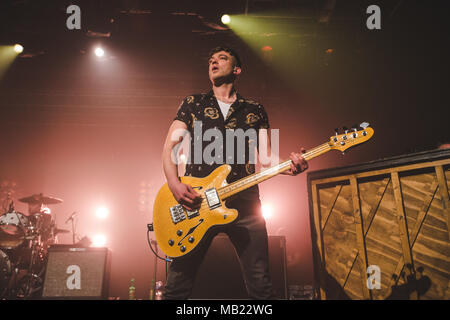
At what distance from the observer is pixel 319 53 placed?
609 centimetres

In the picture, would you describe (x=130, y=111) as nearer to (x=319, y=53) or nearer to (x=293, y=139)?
(x=293, y=139)

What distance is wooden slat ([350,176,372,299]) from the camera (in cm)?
297

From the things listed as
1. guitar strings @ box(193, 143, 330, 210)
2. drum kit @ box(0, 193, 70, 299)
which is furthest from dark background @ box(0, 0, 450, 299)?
guitar strings @ box(193, 143, 330, 210)

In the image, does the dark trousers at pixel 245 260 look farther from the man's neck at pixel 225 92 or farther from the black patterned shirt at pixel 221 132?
the man's neck at pixel 225 92

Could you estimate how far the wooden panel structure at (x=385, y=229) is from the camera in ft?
8.90

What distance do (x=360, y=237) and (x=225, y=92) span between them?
7.33 feet

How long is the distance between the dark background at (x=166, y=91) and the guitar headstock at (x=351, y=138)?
378 centimetres

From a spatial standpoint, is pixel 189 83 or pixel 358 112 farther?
pixel 189 83

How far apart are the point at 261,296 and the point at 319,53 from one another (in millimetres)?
5717

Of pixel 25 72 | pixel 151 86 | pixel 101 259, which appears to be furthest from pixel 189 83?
pixel 101 259

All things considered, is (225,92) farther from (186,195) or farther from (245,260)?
(245,260)

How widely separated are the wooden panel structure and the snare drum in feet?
16.9

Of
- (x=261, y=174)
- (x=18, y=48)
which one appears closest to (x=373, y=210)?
(x=261, y=174)

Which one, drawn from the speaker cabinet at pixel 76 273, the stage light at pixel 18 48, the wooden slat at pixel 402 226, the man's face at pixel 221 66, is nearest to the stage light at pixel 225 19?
the man's face at pixel 221 66
